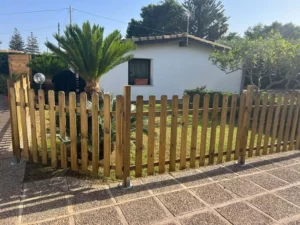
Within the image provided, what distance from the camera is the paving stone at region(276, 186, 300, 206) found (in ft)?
9.69

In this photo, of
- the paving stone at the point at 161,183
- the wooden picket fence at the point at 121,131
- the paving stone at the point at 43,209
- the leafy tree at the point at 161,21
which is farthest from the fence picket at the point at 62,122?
the leafy tree at the point at 161,21

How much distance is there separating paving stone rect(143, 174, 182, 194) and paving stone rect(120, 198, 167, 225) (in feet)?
0.93

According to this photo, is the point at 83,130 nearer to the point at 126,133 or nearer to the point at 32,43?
the point at 126,133

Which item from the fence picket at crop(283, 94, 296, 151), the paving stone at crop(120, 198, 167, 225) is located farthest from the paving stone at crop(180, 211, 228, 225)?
the fence picket at crop(283, 94, 296, 151)

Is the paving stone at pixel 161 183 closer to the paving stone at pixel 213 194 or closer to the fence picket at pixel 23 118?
the paving stone at pixel 213 194

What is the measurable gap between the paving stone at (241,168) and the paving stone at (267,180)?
0.15 metres

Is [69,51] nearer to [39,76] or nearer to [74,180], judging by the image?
[39,76]

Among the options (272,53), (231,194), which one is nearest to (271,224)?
(231,194)

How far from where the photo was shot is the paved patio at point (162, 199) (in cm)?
248

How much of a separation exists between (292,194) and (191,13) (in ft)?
121

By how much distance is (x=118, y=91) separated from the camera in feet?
39.5

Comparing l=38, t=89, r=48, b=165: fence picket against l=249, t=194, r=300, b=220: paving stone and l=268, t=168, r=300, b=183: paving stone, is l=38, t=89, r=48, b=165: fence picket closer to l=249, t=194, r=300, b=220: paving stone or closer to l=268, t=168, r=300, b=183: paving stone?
l=249, t=194, r=300, b=220: paving stone

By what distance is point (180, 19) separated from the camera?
113ft

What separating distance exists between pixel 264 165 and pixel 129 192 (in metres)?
2.53
